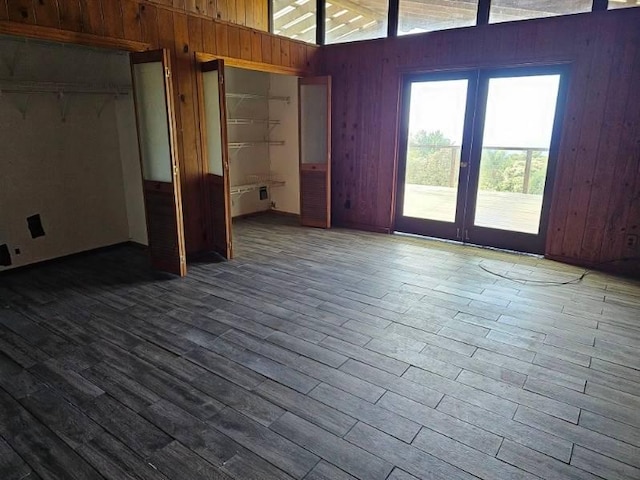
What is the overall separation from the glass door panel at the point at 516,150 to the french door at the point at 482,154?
0.03 ft

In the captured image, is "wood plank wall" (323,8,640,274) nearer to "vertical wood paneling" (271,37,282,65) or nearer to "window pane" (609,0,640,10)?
"window pane" (609,0,640,10)

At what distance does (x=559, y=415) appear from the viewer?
2.12 metres

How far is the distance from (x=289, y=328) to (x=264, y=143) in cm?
453

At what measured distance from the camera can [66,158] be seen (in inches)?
175

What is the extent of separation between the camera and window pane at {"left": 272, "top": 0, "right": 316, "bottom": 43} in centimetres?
549

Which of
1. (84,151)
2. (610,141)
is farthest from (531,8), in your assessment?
(84,151)

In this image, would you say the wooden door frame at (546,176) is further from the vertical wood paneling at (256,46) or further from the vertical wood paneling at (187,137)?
the vertical wood paneling at (187,137)

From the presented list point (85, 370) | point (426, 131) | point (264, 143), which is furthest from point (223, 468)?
point (264, 143)

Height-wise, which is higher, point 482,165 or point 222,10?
point 222,10

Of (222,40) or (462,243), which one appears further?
(462,243)

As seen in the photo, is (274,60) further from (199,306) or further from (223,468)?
(223,468)

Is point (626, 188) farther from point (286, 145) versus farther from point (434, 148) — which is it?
point (286, 145)

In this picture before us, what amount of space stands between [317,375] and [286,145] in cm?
494

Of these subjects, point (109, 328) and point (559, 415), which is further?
point (109, 328)
